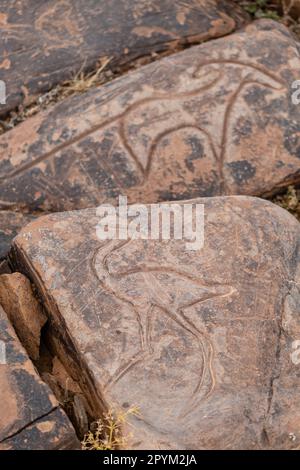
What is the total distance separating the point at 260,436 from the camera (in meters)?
3.67

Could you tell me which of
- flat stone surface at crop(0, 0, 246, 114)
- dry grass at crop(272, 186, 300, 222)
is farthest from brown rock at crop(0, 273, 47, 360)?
dry grass at crop(272, 186, 300, 222)

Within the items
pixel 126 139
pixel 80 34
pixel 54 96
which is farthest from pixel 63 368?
pixel 80 34

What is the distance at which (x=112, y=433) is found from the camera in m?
3.63

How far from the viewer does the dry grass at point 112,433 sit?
3584 mm

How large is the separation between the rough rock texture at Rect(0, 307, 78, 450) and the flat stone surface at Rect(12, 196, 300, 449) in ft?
0.78

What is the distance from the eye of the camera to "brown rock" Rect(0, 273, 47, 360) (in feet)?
13.3

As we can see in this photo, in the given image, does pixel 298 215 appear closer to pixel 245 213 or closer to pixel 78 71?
pixel 245 213

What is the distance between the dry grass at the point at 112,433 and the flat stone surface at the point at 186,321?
3 cm

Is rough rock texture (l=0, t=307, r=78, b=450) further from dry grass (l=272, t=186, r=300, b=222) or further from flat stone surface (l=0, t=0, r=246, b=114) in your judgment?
flat stone surface (l=0, t=0, r=246, b=114)

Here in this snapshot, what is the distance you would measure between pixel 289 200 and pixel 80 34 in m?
1.70

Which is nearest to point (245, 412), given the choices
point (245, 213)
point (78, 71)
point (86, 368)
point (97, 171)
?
point (86, 368)

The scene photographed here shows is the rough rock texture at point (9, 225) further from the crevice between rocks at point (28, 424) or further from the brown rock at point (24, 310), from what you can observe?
the crevice between rocks at point (28, 424)

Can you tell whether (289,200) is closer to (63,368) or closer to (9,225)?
(9,225)
